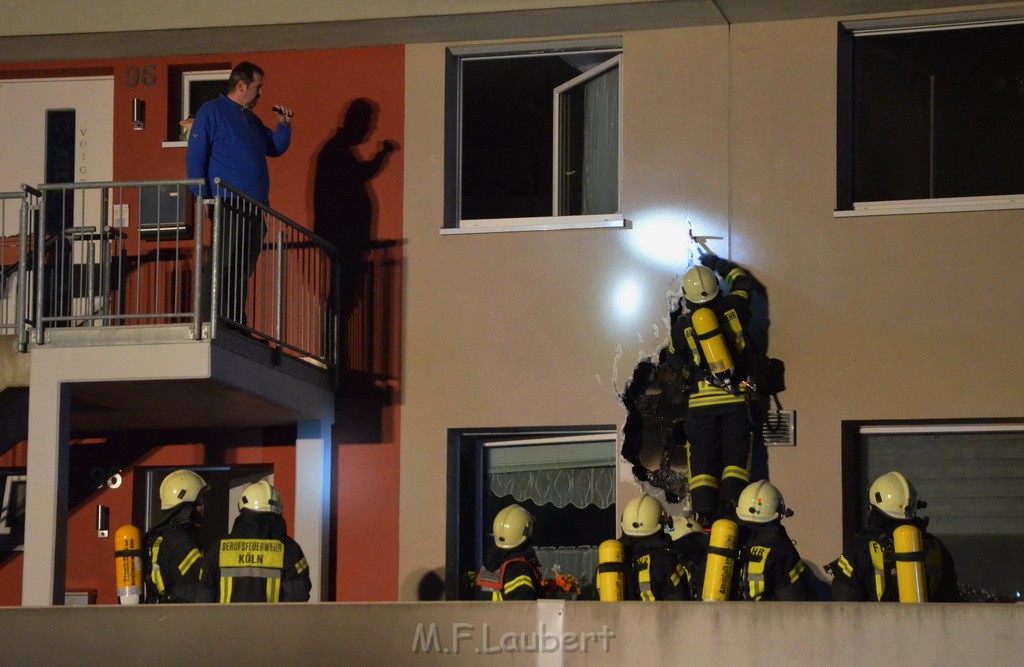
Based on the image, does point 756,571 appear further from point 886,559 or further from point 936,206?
point 936,206

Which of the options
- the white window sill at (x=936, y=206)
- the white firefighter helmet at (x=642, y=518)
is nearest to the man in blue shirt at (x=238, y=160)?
the white firefighter helmet at (x=642, y=518)

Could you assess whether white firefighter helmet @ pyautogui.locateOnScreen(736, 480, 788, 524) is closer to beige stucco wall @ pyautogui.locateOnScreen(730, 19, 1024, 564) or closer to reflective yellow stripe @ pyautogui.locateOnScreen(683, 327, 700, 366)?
reflective yellow stripe @ pyautogui.locateOnScreen(683, 327, 700, 366)

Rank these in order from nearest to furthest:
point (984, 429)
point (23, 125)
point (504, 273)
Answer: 1. point (984, 429)
2. point (504, 273)
3. point (23, 125)

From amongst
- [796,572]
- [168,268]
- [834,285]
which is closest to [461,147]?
[168,268]

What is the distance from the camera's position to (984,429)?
1225 cm

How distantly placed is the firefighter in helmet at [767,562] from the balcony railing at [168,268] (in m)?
3.58

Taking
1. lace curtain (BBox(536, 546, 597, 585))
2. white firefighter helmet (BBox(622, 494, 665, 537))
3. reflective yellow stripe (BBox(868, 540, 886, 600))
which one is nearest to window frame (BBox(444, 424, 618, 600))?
lace curtain (BBox(536, 546, 597, 585))

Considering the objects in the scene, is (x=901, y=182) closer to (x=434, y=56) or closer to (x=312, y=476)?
(x=434, y=56)

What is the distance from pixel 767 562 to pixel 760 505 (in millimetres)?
439

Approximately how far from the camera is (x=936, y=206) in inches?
489

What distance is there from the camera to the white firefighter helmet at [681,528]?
11.3 m

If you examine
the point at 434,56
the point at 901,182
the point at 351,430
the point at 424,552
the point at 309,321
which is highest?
the point at 434,56

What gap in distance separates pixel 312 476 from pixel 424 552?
1.02m

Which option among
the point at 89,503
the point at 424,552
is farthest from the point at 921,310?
the point at 89,503
